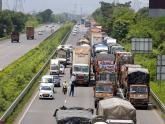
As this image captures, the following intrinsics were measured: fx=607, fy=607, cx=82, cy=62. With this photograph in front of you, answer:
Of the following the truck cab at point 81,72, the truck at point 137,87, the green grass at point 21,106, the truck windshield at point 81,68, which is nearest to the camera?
the green grass at point 21,106

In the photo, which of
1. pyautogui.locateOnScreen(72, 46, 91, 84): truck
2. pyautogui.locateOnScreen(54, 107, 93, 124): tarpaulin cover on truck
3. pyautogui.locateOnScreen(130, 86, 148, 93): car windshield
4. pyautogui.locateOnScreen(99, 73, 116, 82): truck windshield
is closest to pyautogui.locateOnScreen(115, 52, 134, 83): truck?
pyautogui.locateOnScreen(72, 46, 91, 84): truck

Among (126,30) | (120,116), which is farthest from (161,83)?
(126,30)

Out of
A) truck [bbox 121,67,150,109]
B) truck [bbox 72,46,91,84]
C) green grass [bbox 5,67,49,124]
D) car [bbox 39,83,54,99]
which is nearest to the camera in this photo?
green grass [bbox 5,67,49,124]

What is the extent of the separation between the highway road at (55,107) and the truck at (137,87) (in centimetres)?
84

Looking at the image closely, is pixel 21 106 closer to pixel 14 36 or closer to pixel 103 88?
pixel 103 88

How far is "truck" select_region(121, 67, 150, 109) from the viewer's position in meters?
42.6

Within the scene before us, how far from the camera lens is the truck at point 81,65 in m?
55.8

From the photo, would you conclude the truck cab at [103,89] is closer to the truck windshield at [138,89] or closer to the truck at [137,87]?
the truck at [137,87]

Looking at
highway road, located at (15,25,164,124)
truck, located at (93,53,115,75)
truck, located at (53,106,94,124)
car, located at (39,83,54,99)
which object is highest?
truck, located at (53,106,94,124)

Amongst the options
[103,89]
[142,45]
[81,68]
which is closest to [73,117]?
[103,89]

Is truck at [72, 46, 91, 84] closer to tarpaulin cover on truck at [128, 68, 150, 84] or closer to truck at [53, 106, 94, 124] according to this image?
tarpaulin cover on truck at [128, 68, 150, 84]

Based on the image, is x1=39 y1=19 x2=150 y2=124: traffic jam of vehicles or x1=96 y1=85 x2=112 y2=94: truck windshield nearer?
x1=39 y1=19 x2=150 y2=124: traffic jam of vehicles

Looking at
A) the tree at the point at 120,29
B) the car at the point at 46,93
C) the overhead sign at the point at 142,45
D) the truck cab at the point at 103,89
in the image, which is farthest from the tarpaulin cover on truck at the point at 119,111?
the tree at the point at 120,29

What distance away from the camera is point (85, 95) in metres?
49.2
